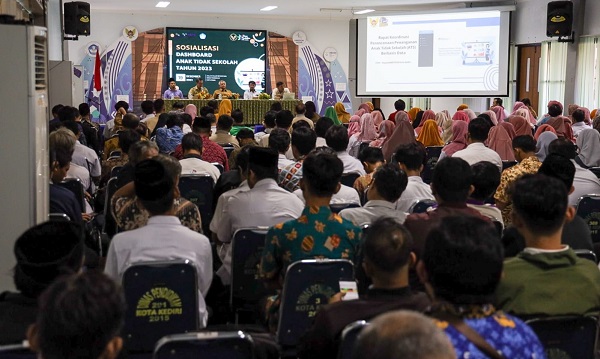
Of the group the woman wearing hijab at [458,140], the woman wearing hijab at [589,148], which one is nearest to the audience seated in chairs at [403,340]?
the woman wearing hijab at [458,140]

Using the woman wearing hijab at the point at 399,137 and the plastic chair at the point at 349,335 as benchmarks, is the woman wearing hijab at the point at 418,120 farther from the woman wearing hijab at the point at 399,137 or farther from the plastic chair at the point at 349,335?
the plastic chair at the point at 349,335

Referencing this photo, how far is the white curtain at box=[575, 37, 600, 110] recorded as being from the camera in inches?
538

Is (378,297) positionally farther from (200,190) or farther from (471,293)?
(200,190)

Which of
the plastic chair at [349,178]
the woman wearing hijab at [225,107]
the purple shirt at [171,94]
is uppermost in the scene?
the purple shirt at [171,94]

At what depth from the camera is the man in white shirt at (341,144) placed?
21.2 feet

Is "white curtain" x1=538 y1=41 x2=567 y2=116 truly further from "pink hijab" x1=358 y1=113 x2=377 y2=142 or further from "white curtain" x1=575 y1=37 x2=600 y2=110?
"pink hijab" x1=358 y1=113 x2=377 y2=142

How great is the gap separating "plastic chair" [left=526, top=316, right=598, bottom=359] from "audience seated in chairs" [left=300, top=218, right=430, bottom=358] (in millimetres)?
410

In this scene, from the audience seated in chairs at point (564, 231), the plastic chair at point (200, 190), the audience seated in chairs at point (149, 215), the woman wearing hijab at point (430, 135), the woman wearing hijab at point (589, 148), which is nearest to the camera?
the audience seated in chairs at point (564, 231)

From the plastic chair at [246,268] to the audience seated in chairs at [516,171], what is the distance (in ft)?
5.57

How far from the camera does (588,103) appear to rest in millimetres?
13867

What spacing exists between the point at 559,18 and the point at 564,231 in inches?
423

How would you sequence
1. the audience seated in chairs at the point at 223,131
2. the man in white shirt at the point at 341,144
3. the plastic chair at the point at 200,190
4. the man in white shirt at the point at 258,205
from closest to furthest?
the man in white shirt at the point at 258,205 → the plastic chair at the point at 200,190 → the man in white shirt at the point at 341,144 → the audience seated in chairs at the point at 223,131

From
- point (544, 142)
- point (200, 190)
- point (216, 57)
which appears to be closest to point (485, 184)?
point (200, 190)

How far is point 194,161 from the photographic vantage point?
600cm
